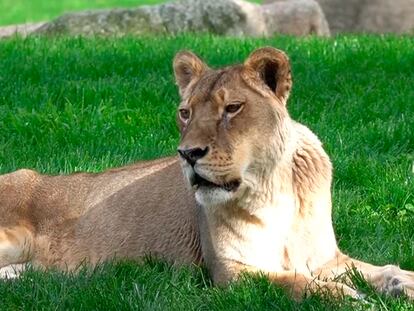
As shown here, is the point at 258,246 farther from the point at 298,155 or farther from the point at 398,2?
the point at 398,2

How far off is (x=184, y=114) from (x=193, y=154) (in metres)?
0.38

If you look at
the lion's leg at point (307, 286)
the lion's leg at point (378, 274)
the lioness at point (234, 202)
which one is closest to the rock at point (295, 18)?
the lioness at point (234, 202)

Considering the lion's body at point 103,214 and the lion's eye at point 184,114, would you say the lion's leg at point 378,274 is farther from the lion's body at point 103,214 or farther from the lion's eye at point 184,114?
the lion's eye at point 184,114

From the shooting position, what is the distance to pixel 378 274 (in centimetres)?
551

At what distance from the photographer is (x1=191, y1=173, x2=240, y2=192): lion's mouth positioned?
5.26 metres

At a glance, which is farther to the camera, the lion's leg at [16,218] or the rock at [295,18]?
the rock at [295,18]

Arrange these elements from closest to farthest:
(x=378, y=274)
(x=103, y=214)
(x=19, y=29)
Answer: (x=378, y=274)
(x=103, y=214)
(x=19, y=29)

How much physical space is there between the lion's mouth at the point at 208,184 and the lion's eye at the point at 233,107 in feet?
1.04

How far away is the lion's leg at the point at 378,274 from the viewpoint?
526 cm

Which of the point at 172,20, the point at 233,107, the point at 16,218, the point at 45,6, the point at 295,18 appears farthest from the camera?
the point at 45,6

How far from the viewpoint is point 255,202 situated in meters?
5.54

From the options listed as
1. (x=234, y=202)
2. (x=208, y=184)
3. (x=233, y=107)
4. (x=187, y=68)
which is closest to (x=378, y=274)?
(x=234, y=202)

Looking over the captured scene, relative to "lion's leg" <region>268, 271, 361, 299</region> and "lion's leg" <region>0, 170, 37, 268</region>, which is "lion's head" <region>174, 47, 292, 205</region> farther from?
"lion's leg" <region>0, 170, 37, 268</region>

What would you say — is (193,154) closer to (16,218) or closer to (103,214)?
(103,214)
